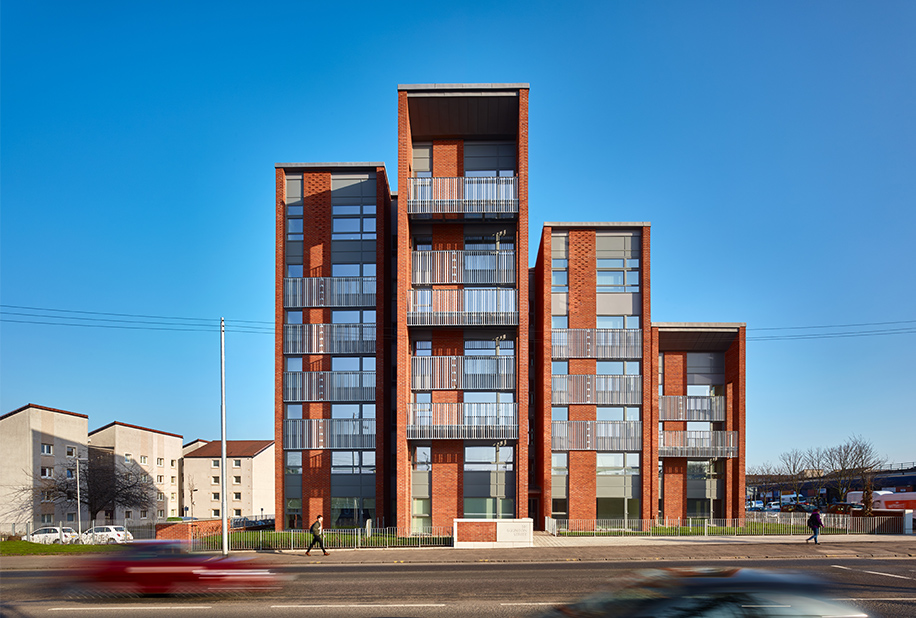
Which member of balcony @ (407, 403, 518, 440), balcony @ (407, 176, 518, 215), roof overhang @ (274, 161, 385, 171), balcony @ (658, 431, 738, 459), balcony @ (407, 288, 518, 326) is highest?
roof overhang @ (274, 161, 385, 171)

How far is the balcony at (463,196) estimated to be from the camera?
31.8 meters

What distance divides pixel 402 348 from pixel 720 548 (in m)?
16.3

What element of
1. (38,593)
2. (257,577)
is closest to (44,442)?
(38,593)

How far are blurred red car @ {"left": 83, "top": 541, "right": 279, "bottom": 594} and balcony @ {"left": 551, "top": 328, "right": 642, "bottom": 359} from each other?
24.3m

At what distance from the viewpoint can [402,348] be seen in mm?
30766

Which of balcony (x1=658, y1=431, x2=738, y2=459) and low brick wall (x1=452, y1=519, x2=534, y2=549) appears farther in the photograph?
balcony (x1=658, y1=431, x2=738, y2=459)

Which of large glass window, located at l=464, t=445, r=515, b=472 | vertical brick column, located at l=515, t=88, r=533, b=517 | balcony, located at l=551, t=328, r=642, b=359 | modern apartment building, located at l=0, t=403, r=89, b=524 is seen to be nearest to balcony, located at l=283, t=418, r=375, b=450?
large glass window, located at l=464, t=445, r=515, b=472

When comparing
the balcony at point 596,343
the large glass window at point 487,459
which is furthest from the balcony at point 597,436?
the large glass window at point 487,459

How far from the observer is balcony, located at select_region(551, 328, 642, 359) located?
1403 inches

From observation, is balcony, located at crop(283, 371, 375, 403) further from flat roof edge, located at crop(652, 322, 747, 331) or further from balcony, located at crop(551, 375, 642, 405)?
flat roof edge, located at crop(652, 322, 747, 331)

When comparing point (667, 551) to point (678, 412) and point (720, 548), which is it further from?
point (678, 412)

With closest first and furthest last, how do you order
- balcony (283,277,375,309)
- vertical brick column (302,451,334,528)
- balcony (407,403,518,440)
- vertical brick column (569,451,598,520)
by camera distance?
balcony (407,403,518,440), vertical brick column (302,451,334,528), balcony (283,277,375,309), vertical brick column (569,451,598,520)

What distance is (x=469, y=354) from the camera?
32.6 metres

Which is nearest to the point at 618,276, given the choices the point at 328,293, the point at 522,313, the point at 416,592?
the point at 522,313
